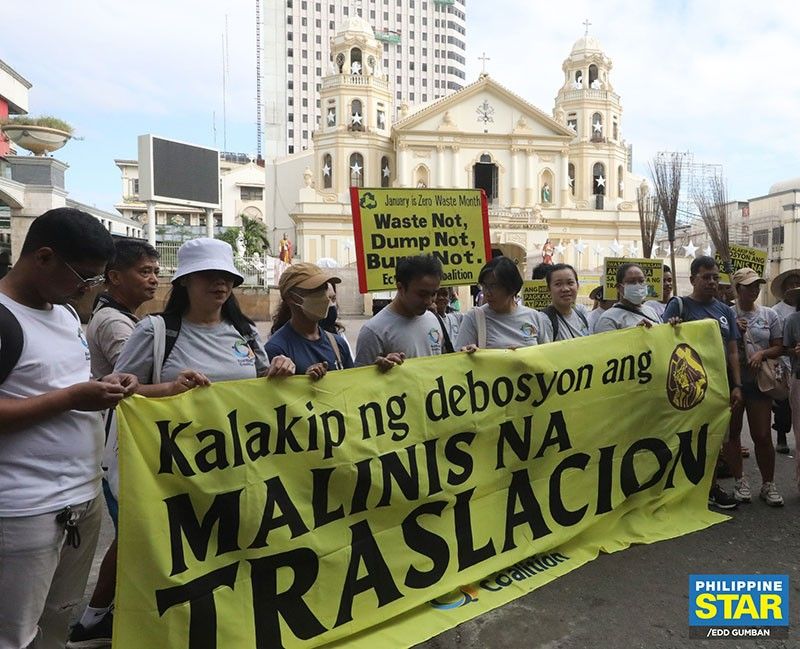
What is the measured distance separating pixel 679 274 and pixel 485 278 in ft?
133

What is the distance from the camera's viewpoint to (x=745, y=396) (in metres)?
4.81

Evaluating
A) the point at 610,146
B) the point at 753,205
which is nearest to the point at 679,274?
the point at 753,205

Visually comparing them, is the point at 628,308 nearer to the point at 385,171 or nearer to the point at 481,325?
the point at 481,325

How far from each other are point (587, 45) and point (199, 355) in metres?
57.3

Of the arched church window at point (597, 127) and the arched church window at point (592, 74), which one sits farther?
the arched church window at point (592, 74)

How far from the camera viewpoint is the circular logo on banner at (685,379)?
13.8 feet

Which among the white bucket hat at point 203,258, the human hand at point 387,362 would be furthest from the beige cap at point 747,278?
the white bucket hat at point 203,258

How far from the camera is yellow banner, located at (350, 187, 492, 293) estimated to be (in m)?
4.70

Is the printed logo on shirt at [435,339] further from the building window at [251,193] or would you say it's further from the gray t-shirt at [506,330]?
the building window at [251,193]

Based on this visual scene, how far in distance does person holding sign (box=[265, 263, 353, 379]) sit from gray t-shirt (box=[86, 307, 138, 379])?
2.38 ft

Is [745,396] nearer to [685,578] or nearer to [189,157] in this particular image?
[685,578]

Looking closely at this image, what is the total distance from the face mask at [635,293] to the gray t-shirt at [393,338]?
5.72 feet

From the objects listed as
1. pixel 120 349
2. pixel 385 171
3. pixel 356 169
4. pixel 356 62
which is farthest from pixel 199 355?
pixel 356 62

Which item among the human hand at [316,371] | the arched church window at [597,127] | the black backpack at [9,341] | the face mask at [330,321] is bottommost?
the human hand at [316,371]
